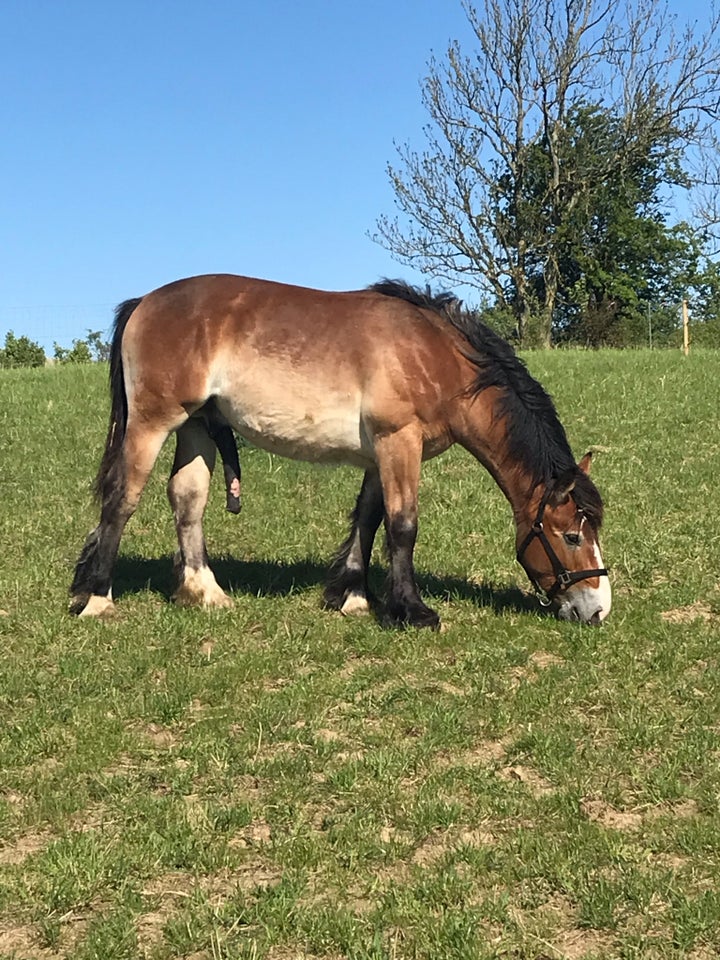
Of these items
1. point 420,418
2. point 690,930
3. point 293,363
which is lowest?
point 690,930

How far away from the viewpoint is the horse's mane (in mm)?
6012

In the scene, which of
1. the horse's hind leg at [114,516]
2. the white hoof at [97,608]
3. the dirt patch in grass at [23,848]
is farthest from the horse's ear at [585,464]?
the dirt patch in grass at [23,848]

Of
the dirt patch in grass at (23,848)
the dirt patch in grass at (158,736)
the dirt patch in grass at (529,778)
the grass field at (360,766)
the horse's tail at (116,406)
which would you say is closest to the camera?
the grass field at (360,766)

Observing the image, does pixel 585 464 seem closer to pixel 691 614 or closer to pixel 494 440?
pixel 494 440

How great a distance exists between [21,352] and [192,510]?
3858 cm

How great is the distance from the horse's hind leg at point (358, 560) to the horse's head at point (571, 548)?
48.6 inches

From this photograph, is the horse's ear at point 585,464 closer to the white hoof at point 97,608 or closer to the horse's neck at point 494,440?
the horse's neck at point 494,440

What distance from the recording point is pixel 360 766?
413 cm

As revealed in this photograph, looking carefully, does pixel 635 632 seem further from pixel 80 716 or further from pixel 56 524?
pixel 56 524

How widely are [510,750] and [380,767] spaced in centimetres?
65

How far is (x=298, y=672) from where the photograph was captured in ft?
17.6

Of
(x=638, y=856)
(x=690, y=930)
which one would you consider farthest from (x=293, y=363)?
(x=690, y=930)

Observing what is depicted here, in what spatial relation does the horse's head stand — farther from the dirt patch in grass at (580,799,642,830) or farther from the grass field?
the dirt patch in grass at (580,799,642,830)

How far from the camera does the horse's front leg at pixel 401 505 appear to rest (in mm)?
6105
